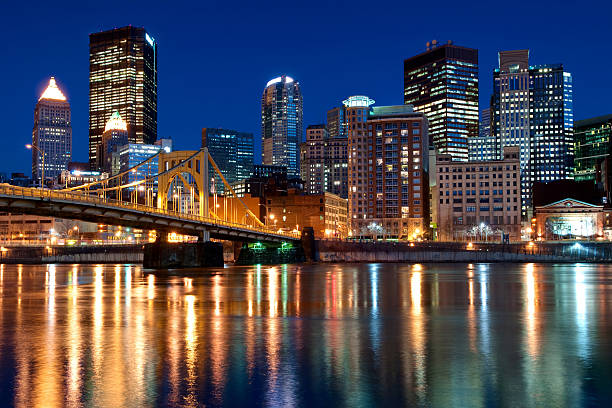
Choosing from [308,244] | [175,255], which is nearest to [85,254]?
[308,244]

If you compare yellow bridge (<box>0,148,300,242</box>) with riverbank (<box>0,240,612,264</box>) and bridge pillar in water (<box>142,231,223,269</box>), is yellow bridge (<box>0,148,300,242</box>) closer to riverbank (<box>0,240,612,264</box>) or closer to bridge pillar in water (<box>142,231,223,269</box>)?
bridge pillar in water (<box>142,231,223,269</box>)

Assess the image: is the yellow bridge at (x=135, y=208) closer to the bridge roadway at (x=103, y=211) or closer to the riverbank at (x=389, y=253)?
the bridge roadway at (x=103, y=211)

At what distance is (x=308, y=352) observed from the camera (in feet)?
74.5

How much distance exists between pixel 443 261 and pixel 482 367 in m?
107

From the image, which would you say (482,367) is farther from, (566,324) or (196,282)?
(196,282)

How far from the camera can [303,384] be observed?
1792 cm

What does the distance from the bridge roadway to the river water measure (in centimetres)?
2457

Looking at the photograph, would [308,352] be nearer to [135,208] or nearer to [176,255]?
[135,208]

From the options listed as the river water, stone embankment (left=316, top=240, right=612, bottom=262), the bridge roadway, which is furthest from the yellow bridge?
the river water

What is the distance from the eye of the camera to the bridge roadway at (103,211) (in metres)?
65.1

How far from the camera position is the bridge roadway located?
65.1m

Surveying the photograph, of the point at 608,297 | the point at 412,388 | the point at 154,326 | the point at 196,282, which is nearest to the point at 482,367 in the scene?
the point at 412,388

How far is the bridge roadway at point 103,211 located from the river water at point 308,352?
24566mm

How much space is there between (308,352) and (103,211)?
5721cm
